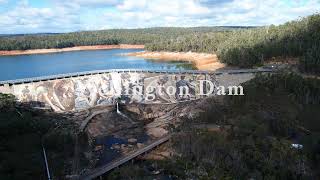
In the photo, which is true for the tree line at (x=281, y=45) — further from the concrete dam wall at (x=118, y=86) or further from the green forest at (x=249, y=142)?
the green forest at (x=249, y=142)

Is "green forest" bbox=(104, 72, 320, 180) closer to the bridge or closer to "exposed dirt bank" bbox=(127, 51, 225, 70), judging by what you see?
the bridge

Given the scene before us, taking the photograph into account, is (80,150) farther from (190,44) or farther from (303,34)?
(190,44)

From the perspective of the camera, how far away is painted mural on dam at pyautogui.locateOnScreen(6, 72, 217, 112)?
54.7 metres

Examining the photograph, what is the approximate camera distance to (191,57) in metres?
119

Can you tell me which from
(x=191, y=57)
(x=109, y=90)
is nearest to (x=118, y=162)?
(x=109, y=90)

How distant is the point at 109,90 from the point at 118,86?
5.50ft

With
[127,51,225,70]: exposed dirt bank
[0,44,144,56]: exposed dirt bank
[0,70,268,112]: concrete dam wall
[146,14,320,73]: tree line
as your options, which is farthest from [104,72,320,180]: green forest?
[0,44,144,56]: exposed dirt bank

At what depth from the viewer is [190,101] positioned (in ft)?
186

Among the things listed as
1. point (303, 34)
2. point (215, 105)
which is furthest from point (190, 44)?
point (215, 105)

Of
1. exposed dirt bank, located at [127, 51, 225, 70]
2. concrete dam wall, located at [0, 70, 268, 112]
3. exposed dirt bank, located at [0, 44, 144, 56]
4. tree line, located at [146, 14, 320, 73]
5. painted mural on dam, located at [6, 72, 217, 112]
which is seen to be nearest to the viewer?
painted mural on dam, located at [6, 72, 217, 112]

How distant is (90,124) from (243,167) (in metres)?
21.0

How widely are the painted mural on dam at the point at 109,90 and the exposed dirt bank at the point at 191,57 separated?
3014cm

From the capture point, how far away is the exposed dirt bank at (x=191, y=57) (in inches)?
3740

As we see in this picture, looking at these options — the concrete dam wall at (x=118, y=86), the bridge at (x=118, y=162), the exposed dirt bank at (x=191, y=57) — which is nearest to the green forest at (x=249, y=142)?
the bridge at (x=118, y=162)
